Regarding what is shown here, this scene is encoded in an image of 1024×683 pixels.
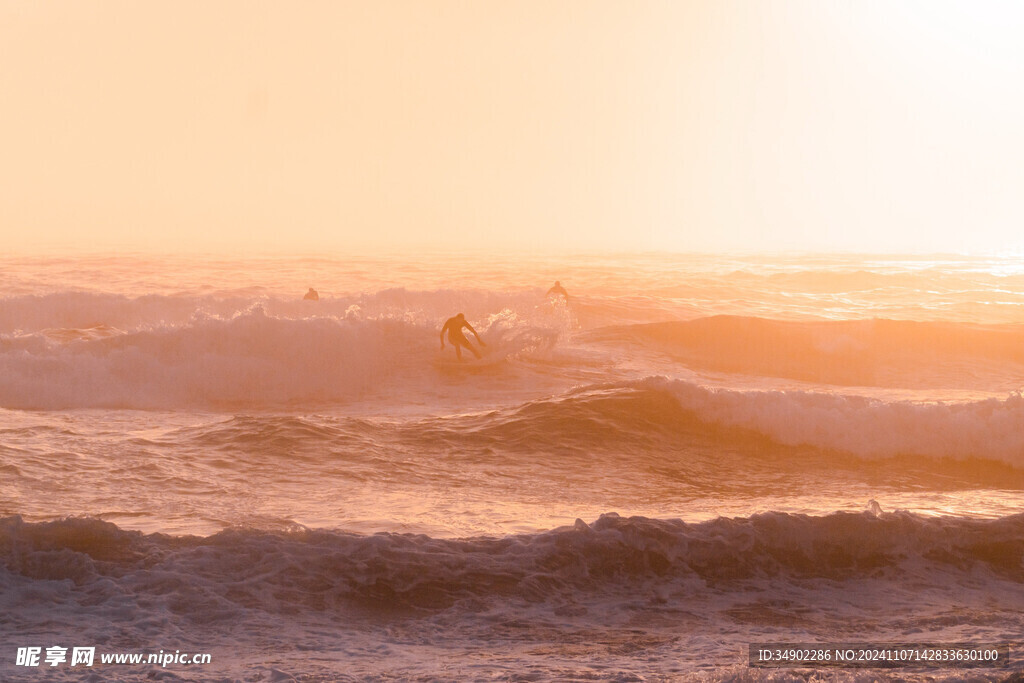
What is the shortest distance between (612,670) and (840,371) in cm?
1744

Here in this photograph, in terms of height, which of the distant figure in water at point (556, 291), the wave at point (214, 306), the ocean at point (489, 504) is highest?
the distant figure in water at point (556, 291)

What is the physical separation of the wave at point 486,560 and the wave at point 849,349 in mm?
12892

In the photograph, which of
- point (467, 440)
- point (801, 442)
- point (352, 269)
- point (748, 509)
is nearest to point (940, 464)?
point (801, 442)

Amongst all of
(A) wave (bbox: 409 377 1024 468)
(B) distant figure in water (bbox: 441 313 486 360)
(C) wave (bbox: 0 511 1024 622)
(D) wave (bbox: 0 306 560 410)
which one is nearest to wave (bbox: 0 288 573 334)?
(D) wave (bbox: 0 306 560 410)

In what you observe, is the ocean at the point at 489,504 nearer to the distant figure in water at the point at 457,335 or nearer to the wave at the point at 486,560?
the wave at the point at 486,560

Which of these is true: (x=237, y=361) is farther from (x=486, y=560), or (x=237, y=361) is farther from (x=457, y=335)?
(x=486, y=560)

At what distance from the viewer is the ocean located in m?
6.02

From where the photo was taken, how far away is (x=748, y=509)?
30.7ft

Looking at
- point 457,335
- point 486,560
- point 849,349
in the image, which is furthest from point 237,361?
point 849,349

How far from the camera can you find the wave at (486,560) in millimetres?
6609

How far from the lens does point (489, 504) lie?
9.13 meters

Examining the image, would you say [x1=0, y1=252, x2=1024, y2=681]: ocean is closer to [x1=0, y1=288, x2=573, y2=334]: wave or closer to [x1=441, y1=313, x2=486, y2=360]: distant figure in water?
[x1=441, y1=313, x2=486, y2=360]: distant figure in water

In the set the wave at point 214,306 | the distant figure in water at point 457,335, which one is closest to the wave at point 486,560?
the distant figure in water at point 457,335

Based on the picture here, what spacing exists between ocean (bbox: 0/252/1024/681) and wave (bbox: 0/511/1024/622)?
2cm
